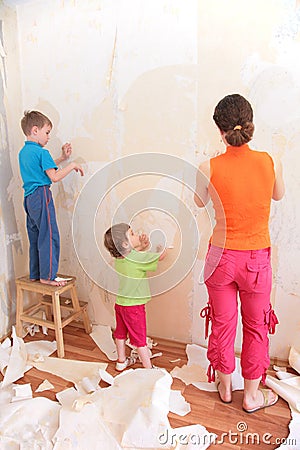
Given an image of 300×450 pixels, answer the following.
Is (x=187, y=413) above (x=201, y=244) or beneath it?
beneath

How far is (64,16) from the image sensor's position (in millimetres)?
1947

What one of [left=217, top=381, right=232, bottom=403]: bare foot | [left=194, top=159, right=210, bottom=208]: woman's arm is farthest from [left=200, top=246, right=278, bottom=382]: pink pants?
[left=194, top=159, right=210, bottom=208]: woman's arm

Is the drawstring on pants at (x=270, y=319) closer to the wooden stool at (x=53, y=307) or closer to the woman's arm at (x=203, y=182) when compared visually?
the woman's arm at (x=203, y=182)

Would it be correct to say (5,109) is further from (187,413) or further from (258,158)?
(187,413)

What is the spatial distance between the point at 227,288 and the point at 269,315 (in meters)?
0.22

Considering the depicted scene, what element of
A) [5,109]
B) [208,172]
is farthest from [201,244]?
[5,109]

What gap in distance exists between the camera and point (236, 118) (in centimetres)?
133

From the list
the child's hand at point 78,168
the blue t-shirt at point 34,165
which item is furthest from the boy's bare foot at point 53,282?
the child's hand at point 78,168

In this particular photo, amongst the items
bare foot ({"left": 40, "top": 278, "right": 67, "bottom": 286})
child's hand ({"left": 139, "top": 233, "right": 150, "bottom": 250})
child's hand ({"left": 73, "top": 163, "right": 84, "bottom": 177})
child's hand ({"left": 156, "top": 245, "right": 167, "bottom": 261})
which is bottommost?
bare foot ({"left": 40, "top": 278, "right": 67, "bottom": 286})

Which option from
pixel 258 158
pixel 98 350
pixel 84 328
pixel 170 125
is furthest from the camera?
pixel 84 328

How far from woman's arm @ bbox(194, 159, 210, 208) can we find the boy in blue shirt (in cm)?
79

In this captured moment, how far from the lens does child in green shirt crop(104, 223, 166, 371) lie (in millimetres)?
1790

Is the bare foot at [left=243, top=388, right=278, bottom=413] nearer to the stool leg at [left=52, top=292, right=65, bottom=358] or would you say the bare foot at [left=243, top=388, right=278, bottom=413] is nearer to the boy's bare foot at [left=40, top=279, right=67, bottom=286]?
the stool leg at [left=52, top=292, right=65, bottom=358]

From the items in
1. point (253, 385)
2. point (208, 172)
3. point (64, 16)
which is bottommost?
point (253, 385)
